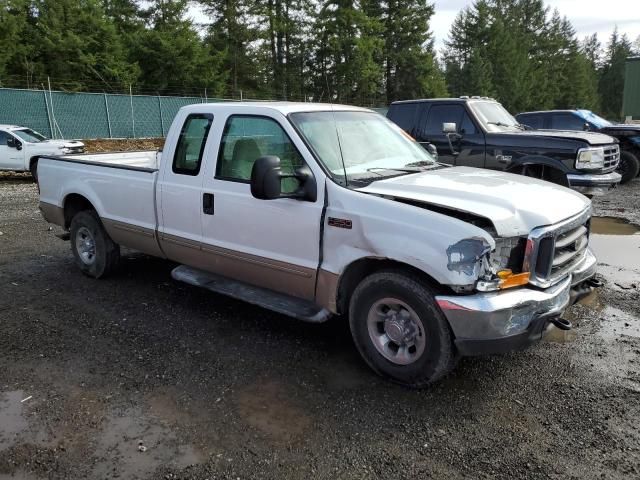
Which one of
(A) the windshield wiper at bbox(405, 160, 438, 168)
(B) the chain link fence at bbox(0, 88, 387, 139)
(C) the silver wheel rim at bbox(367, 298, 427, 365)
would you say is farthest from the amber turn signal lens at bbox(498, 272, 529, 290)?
(B) the chain link fence at bbox(0, 88, 387, 139)

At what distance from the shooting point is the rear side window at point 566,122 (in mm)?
14172

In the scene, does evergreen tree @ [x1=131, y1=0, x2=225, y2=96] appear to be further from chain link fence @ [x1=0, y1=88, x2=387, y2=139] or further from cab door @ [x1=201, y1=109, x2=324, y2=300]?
cab door @ [x1=201, y1=109, x2=324, y2=300]

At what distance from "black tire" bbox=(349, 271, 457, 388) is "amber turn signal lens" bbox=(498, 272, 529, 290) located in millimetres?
418

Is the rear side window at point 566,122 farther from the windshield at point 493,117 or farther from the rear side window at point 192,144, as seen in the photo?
the rear side window at point 192,144

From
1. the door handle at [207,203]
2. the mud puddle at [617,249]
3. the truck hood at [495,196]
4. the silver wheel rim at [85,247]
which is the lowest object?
the mud puddle at [617,249]

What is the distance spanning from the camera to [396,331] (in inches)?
137

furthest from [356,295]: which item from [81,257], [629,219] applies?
[629,219]

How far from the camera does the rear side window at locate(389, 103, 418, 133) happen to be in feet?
33.0

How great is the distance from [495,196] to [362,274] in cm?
106

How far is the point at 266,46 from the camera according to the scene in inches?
1519

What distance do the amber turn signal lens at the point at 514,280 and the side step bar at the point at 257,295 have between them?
1281 mm

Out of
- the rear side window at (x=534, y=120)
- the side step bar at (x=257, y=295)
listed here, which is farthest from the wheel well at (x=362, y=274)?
the rear side window at (x=534, y=120)

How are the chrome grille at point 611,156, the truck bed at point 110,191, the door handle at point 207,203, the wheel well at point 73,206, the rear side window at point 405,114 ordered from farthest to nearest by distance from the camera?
the rear side window at point 405,114
the chrome grille at point 611,156
the wheel well at point 73,206
the truck bed at point 110,191
the door handle at point 207,203

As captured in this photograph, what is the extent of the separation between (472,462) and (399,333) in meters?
0.95
